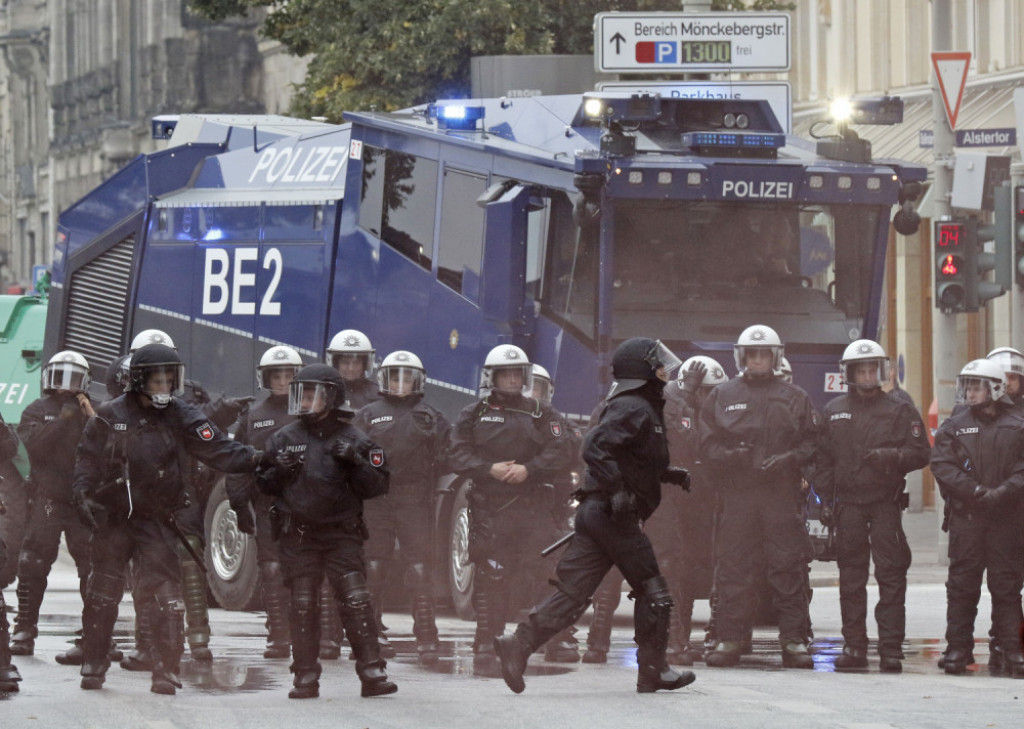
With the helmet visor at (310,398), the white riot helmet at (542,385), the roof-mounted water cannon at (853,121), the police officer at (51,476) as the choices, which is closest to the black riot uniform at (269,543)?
the police officer at (51,476)

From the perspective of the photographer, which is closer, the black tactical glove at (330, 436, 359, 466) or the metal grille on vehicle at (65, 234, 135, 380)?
the black tactical glove at (330, 436, 359, 466)

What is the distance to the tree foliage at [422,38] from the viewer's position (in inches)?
1024

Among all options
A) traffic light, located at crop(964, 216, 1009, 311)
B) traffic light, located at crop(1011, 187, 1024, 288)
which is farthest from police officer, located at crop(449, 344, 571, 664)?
traffic light, located at crop(964, 216, 1009, 311)

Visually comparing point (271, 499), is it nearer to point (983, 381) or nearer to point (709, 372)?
point (709, 372)

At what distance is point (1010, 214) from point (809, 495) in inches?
172

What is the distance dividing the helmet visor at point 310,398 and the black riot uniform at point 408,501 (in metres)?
2.11

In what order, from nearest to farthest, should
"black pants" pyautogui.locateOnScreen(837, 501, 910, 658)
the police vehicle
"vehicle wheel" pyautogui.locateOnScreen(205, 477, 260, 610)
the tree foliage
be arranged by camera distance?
"black pants" pyautogui.locateOnScreen(837, 501, 910, 658), the police vehicle, "vehicle wheel" pyautogui.locateOnScreen(205, 477, 260, 610), the tree foliage

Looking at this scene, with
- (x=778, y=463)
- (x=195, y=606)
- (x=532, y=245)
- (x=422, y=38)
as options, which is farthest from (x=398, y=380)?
(x=422, y=38)

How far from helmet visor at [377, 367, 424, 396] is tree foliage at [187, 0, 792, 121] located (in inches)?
479

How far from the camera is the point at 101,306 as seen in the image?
19828 mm

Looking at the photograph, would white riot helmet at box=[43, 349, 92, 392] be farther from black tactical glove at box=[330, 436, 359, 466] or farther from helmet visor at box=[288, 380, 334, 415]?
black tactical glove at box=[330, 436, 359, 466]

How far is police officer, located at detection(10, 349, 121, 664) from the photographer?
44.0ft

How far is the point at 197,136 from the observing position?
805 inches

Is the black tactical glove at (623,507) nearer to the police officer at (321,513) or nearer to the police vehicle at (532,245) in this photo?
the police officer at (321,513)
